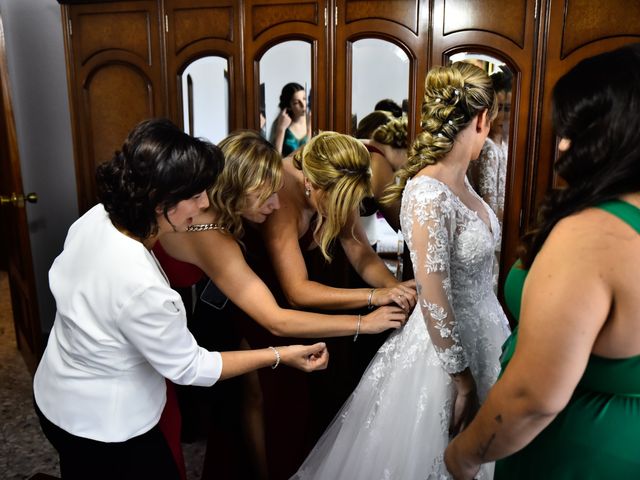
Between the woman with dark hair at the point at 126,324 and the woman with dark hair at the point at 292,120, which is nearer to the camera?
the woman with dark hair at the point at 126,324

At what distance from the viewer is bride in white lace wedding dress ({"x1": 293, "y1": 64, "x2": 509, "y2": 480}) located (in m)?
1.40

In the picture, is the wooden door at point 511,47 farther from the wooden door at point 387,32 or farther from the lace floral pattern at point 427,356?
the lace floral pattern at point 427,356

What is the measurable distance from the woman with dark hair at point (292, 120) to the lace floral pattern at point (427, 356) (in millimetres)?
946

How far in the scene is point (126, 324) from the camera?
112cm

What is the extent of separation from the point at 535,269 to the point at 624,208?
0.14m

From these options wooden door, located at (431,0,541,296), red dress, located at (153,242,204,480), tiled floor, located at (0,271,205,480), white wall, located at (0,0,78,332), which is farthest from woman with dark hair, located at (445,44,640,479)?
white wall, located at (0,0,78,332)

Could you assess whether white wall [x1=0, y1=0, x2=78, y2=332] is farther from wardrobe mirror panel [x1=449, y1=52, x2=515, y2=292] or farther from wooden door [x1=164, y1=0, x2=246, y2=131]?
wardrobe mirror panel [x1=449, y1=52, x2=515, y2=292]

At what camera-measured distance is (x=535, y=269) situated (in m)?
0.83

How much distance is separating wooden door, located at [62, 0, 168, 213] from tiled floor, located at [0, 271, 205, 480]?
0.98 meters

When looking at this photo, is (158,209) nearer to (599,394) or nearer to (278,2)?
(599,394)

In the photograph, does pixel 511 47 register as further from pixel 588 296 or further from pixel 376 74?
pixel 588 296

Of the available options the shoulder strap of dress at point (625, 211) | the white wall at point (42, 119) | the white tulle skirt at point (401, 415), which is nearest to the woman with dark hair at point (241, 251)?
the white tulle skirt at point (401, 415)

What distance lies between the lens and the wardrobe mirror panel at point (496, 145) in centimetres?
204

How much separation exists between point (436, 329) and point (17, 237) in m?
2.20
